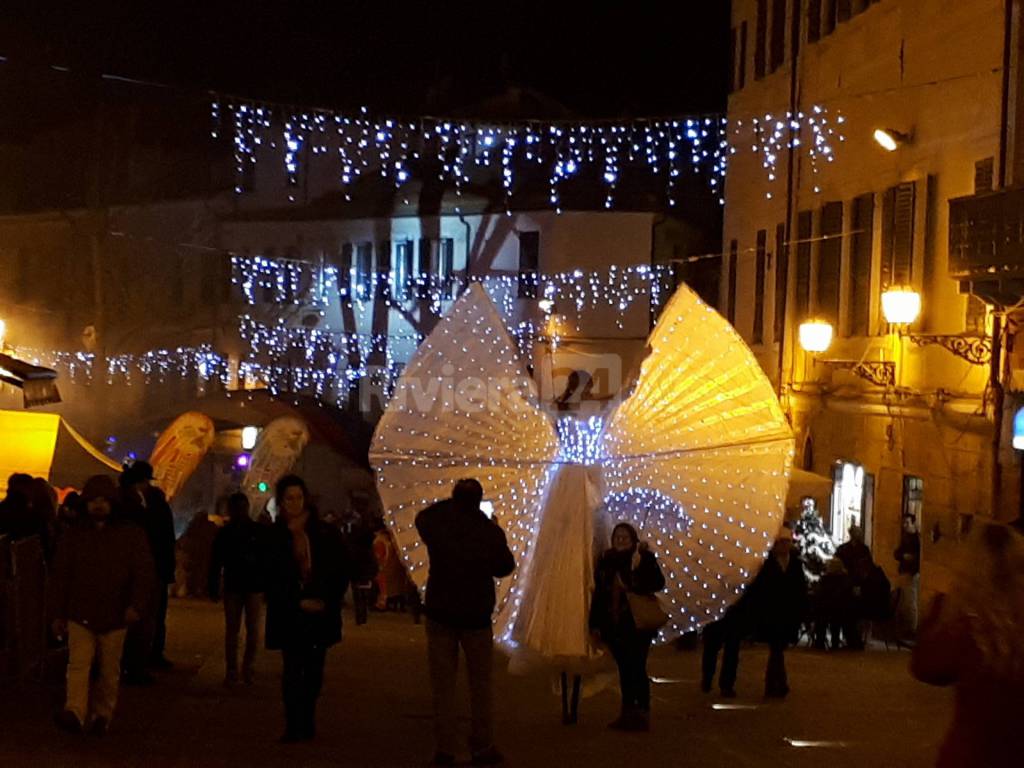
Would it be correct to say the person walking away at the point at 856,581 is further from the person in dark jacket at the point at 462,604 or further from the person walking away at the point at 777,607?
the person in dark jacket at the point at 462,604

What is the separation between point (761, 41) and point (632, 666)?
18.9 meters

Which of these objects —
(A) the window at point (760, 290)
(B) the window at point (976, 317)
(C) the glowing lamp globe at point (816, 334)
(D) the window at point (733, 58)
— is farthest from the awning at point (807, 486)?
(D) the window at point (733, 58)

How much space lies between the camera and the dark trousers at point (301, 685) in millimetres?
→ 10141

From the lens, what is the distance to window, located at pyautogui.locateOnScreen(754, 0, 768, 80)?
1103 inches

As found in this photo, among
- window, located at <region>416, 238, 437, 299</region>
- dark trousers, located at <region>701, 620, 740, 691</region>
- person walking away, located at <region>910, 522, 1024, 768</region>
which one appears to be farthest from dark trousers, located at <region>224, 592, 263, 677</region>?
window, located at <region>416, 238, 437, 299</region>

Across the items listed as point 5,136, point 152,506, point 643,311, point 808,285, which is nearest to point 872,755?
point 152,506

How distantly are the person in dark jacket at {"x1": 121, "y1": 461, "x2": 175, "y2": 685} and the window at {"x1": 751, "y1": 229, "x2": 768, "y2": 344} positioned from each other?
630 inches

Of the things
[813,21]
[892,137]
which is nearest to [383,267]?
[813,21]

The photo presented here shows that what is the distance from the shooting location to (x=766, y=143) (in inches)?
1075

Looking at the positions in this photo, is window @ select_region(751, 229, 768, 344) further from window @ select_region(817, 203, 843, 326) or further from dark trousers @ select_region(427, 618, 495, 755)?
dark trousers @ select_region(427, 618, 495, 755)

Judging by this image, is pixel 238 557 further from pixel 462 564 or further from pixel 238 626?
pixel 462 564

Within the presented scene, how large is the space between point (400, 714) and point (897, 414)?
11.1 m

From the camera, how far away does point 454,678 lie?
9.74 meters

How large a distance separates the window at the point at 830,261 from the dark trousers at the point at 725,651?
1090cm
